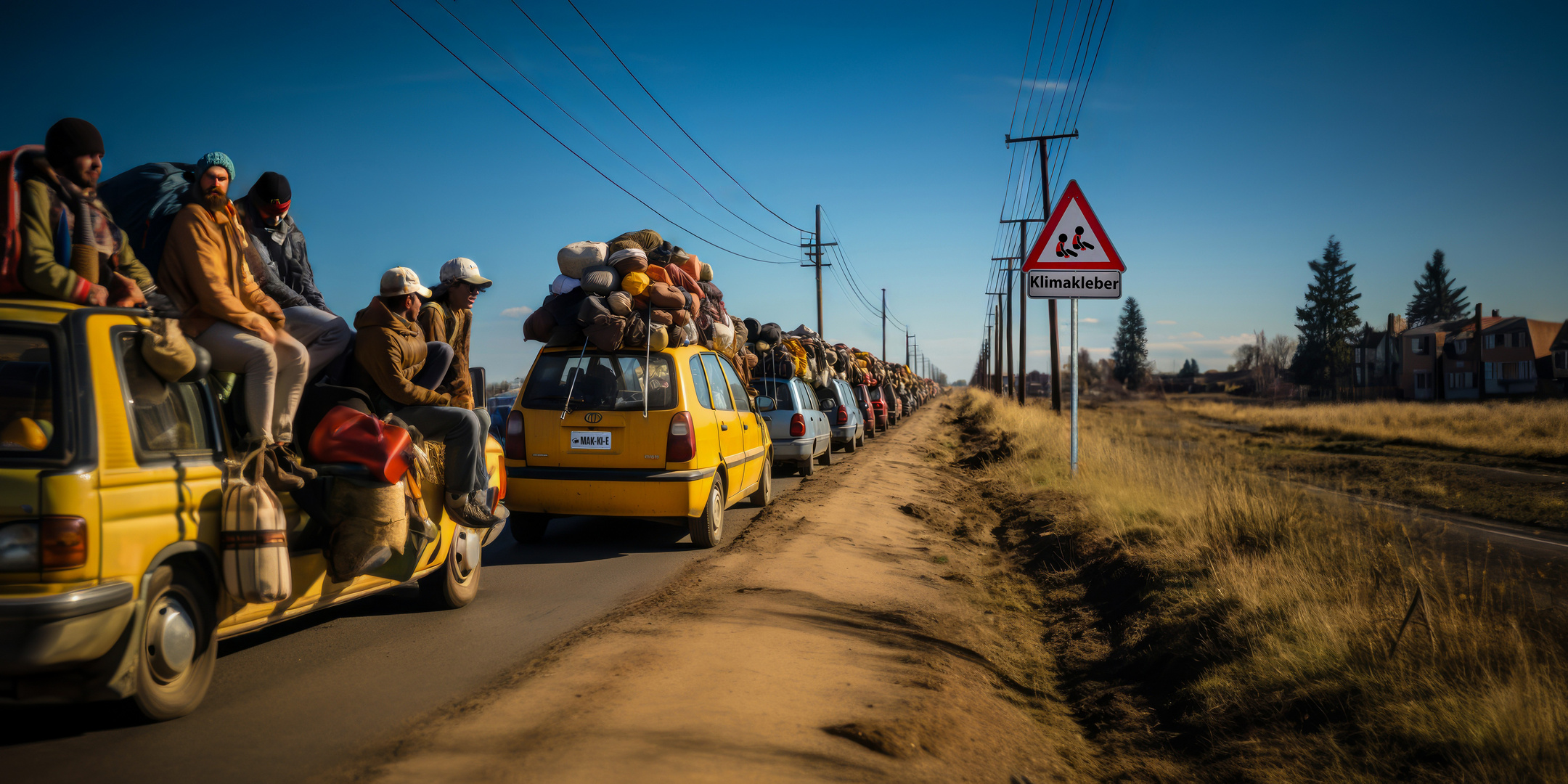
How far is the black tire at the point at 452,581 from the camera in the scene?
570 cm

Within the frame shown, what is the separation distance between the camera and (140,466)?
3.36 meters

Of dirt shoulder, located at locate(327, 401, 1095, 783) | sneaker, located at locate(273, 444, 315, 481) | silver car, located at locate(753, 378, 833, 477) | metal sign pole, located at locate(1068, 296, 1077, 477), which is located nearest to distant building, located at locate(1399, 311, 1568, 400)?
silver car, located at locate(753, 378, 833, 477)

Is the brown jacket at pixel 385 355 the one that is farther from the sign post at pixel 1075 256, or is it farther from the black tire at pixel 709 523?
the sign post at pixel 1075 256

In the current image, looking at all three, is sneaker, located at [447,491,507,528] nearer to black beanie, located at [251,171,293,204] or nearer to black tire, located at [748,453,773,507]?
black beanie, located at [251,171,293,204]

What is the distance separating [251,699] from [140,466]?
50.4 inches

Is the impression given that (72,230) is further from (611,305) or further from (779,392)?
(779,392)

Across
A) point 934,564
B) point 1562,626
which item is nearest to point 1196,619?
point 1562,626

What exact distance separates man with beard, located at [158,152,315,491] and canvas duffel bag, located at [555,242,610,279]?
411 cm

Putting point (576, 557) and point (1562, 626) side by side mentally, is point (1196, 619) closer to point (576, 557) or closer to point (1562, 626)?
point (1562, 626)

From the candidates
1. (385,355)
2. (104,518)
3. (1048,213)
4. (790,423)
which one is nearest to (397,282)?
(385,355)

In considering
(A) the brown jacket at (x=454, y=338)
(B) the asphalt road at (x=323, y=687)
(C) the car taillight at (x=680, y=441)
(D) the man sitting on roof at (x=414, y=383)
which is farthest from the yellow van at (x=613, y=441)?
(D) the man sitting on roof at (x=414, y=383)

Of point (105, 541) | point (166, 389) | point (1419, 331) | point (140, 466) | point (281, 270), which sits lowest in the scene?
point (105, 541)

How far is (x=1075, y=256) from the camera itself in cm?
962

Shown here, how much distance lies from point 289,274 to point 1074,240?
7.73 meters
